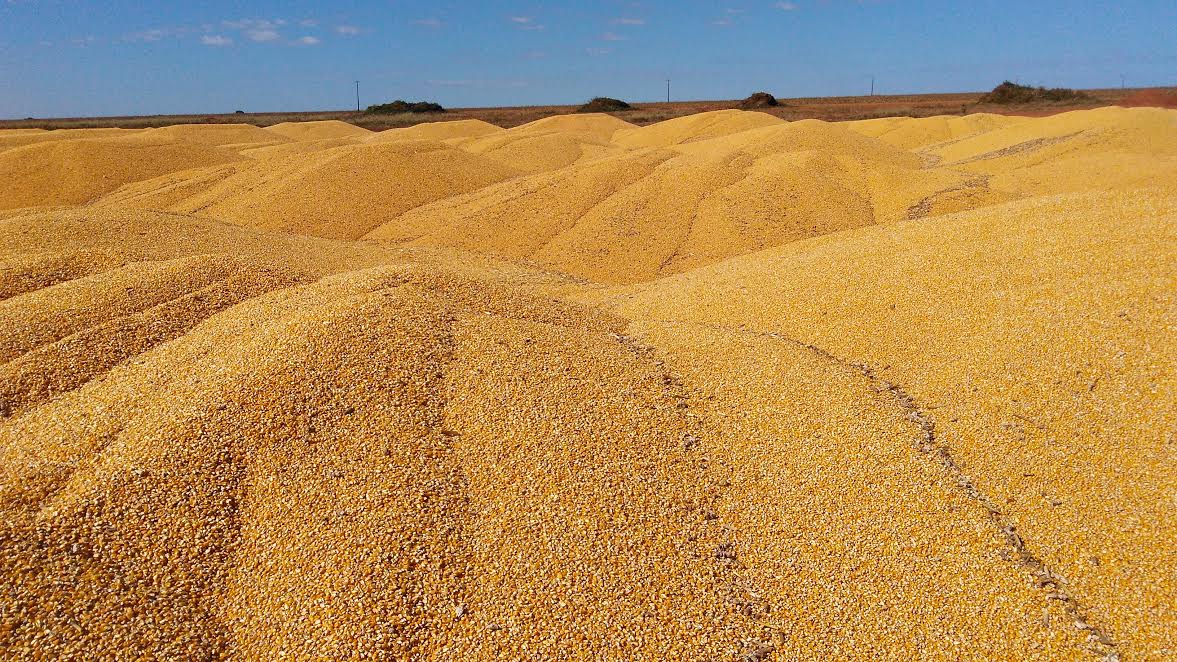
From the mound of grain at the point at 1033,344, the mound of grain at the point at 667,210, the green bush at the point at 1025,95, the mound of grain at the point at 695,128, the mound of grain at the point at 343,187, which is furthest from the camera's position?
the green bush at the point at 1025,95

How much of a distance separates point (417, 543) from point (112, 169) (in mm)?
16631

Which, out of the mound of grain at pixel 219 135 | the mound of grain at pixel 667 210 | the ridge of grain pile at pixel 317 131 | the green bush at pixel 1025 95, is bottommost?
the mound of grain at pixel 667 210

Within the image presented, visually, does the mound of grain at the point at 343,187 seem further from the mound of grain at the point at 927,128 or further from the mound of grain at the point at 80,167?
the mound of grain at the point at 927,128

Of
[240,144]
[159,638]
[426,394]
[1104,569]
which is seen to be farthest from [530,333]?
[240,144]

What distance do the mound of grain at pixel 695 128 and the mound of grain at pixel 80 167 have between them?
1474cm

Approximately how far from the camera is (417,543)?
123 inches

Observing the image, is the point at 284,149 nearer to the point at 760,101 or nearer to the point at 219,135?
the point at 219,135

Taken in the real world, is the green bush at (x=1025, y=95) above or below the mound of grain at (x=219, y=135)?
above

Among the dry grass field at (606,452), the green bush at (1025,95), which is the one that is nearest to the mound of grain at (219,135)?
the dry grass field at (606,452)

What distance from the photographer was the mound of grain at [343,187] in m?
12.7

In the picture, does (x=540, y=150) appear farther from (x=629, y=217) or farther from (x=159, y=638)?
(x=159, y=638)

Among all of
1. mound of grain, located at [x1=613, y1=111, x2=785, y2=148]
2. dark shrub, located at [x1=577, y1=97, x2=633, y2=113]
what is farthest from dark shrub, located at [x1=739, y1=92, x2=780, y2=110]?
mound of grain, located at [x1=613, y1=111, x2=785, y2=148]

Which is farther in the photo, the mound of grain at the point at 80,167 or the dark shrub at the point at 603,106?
the dark shrub at the point at 603,106

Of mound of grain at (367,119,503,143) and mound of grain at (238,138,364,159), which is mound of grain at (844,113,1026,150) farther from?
mound of grain at (238,138,364,159)
